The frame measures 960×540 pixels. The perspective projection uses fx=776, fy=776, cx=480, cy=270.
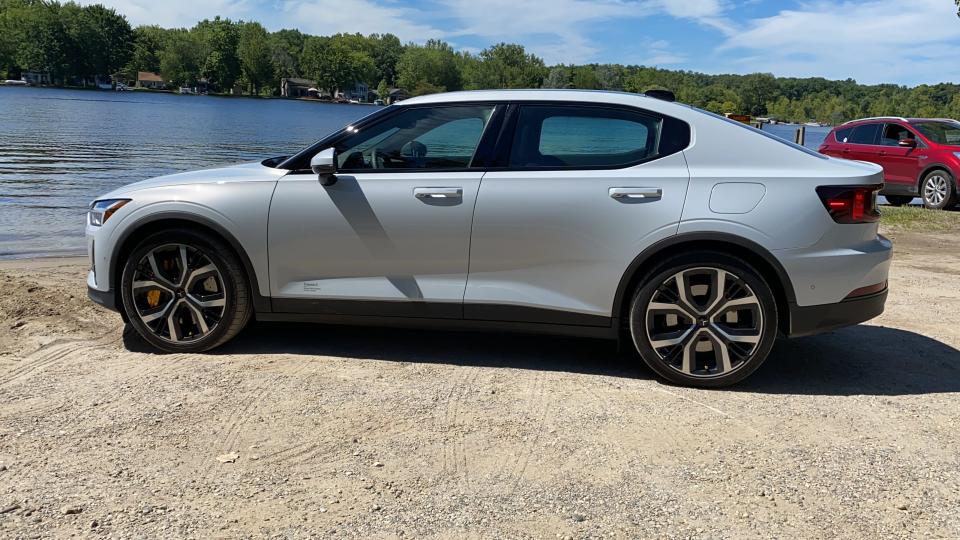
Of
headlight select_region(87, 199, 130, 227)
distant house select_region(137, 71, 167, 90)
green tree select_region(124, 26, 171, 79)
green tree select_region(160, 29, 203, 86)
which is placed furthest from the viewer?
distant house select_region(137, 71, 167, 90)

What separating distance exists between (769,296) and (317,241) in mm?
2575

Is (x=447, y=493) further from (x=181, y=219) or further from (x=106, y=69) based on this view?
(x=106, y=69)

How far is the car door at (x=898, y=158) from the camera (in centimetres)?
1488

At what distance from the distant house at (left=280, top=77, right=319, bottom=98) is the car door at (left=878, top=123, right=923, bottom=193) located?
16467 cm

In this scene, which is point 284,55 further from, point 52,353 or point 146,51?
point 52,353

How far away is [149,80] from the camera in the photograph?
158 m

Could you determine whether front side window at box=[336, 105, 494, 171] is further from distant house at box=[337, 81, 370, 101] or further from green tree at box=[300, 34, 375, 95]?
distant house at box=[337, 81, 370, 101]

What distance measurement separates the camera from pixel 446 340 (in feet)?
17.3

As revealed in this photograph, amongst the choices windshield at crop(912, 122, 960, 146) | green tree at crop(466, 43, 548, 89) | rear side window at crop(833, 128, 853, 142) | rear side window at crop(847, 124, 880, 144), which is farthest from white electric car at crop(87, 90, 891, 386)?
green tree at crop(466, 43, 548, 89)

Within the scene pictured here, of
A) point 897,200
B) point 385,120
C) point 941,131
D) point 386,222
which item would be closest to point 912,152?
point 941,131

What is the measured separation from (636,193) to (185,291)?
9.07 feet

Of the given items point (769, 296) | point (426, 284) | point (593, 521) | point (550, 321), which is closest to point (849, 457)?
point (769, 296)

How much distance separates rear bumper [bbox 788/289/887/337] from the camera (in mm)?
4207

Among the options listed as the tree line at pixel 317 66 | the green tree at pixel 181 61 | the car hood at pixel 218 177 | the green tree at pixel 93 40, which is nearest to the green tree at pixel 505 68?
the tree line at pixel 317 66
